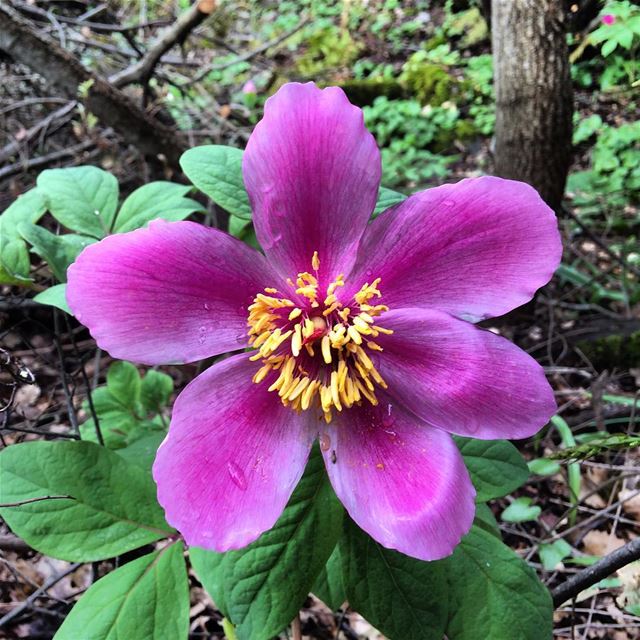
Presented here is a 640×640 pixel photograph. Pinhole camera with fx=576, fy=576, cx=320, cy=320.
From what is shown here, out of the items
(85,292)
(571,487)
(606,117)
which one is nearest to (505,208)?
(85,292)

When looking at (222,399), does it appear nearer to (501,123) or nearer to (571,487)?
(571,487)

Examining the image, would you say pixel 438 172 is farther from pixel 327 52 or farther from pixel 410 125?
pixel 327 52

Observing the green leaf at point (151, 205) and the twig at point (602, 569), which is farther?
the green leaf at point (151, 205)

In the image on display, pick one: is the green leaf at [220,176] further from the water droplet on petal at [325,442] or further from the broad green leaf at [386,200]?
the water droplet on petal at [325,442]

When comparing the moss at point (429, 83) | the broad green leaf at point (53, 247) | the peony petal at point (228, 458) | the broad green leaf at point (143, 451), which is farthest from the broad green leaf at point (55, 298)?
the moss at point (429, 83)

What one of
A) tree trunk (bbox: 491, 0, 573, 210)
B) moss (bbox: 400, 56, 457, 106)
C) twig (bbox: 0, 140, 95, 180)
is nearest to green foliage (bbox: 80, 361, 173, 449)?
twig (bbox: 0, 140, 95, 180)
